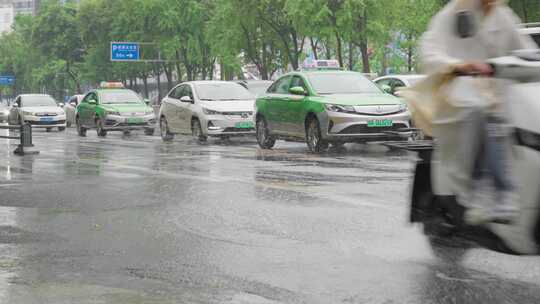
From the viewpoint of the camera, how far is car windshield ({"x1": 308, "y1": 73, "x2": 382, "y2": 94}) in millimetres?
19516

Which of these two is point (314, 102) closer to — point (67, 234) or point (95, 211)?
point (95, 211)

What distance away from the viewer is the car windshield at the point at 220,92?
83.7ft

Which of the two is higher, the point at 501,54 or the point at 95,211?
the point at 501,54

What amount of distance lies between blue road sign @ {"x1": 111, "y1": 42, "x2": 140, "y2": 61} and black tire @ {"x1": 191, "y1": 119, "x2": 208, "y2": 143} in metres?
44.1

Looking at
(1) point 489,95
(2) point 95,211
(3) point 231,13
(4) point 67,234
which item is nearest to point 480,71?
(1) point 489,95

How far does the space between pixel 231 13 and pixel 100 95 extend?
21.0 meters

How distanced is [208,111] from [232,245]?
17084mm

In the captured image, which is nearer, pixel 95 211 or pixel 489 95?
pixel 489 95

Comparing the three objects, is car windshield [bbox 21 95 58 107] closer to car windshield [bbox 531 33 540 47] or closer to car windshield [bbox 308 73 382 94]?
car windshield [bbox 308 73 382 94]

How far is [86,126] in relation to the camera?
1324 inches

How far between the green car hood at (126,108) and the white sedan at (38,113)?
7890 millimetres

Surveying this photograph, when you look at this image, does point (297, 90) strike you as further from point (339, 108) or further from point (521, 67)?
point (521, 67)

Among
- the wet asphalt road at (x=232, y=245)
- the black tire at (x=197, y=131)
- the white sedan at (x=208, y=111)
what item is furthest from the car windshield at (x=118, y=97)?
the wet asphalt road at (x=232, y=245)

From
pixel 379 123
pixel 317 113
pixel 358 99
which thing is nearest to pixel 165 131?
pixel 317 113
